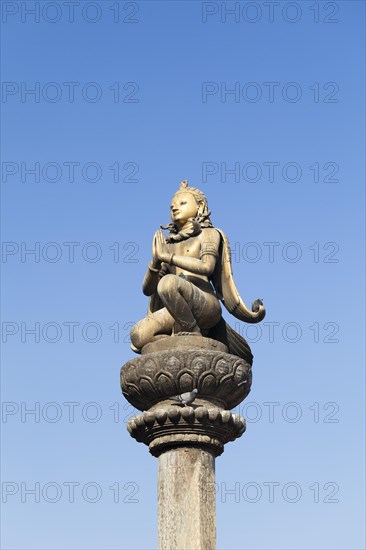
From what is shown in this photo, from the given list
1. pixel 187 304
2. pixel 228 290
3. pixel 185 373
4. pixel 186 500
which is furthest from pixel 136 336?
pixel 186 500

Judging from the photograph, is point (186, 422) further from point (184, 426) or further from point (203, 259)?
point (203, 259)

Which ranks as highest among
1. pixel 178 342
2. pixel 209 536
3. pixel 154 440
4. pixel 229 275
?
pixel 229 275

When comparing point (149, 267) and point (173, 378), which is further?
point (149, 267)

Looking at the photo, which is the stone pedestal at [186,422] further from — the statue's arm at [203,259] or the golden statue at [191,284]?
the statue's arm at [203,259]

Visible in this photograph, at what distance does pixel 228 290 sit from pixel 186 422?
2.28m

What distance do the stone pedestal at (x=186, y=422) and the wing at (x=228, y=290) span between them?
2.82 feet

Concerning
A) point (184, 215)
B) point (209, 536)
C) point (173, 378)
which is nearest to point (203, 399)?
point (173, 378)

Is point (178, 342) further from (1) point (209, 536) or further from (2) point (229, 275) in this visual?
(1) point (209, 536)

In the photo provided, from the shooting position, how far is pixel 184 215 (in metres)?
16.9

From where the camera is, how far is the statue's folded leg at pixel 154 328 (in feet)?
52.7

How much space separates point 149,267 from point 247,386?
2.33 meters

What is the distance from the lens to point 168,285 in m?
15.7

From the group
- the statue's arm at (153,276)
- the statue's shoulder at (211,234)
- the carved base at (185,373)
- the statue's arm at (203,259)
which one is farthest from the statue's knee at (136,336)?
the statue's shoulder at (211,234)

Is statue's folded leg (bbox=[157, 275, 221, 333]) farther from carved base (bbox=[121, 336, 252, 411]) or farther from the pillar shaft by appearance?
the pillar shaft
